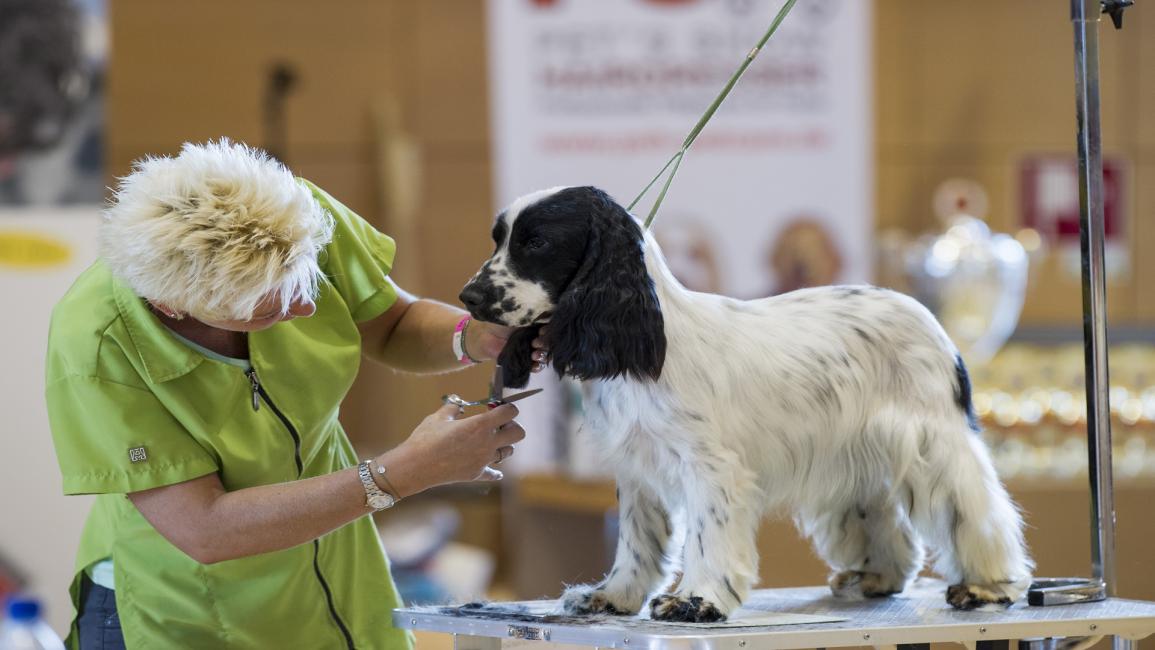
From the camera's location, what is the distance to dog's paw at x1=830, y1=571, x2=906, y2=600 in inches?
78.4

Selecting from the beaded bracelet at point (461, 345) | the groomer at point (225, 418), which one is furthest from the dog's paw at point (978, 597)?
the beaded bracelet at point (461, 345)

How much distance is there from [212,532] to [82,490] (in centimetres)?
17

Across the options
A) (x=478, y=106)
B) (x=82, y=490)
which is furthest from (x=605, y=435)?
(x=478, y=106)

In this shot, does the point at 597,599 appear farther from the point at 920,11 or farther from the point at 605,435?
the point at 920,11

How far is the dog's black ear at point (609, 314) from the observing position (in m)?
1.69

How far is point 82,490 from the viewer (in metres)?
1.76

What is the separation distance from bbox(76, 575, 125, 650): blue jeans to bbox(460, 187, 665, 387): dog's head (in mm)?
734

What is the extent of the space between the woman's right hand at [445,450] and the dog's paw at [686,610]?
0.98ft

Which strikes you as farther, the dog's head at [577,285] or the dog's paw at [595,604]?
the dog's paw at [595,604]

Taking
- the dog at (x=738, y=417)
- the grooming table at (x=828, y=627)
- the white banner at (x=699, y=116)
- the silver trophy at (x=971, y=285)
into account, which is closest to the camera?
the grooming table at (x=828, y=627)

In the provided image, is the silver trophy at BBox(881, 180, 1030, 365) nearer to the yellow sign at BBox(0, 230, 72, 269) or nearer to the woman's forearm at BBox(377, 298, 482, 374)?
the woman's forearm at BBox(377, 298, 482, 374)

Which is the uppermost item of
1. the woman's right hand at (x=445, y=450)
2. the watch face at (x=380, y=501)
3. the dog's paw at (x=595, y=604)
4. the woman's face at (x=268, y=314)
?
the woman's face at (x=268, y=314)

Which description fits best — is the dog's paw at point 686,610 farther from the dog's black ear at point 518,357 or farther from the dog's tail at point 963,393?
the dog's tail at point 963,393

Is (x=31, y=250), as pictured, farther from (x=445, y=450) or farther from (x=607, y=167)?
(x=445, y=450)
